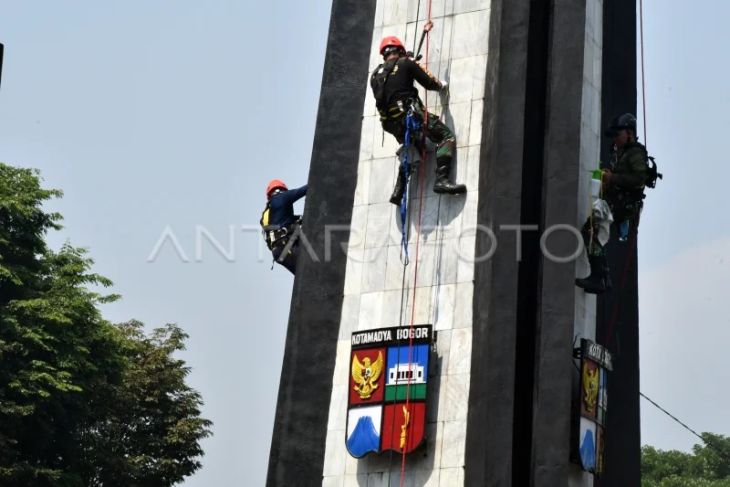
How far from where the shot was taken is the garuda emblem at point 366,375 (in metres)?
25.6

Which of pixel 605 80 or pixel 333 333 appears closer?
pixel 333 333

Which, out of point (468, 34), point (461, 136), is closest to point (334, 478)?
point (461, 136)

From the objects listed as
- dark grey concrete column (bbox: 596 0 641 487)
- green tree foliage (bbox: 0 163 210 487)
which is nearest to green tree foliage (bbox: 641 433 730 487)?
green tree foliage (bbox: 0 163 210 487)

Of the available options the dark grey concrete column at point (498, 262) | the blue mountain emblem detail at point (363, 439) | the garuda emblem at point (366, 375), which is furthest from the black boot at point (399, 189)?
the blue mountain emblem detail at point (363, 439)

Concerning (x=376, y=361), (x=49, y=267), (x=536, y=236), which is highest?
(x=49, y=267)

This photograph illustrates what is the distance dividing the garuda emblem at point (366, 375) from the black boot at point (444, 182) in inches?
111

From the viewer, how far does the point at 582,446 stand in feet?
83.4

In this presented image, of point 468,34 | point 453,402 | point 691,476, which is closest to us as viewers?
point 453,402

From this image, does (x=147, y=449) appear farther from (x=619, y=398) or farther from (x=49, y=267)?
(x=619, y=398)

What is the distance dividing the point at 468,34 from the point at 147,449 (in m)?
26.0

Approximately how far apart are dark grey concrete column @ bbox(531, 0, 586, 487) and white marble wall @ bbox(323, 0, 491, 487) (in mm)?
1156

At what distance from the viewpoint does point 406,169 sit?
1046 inches

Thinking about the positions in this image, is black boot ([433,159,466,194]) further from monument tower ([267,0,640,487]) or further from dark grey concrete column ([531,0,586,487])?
dark grey concrete column ([531,0,586,487])

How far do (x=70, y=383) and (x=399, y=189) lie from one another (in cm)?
2327
